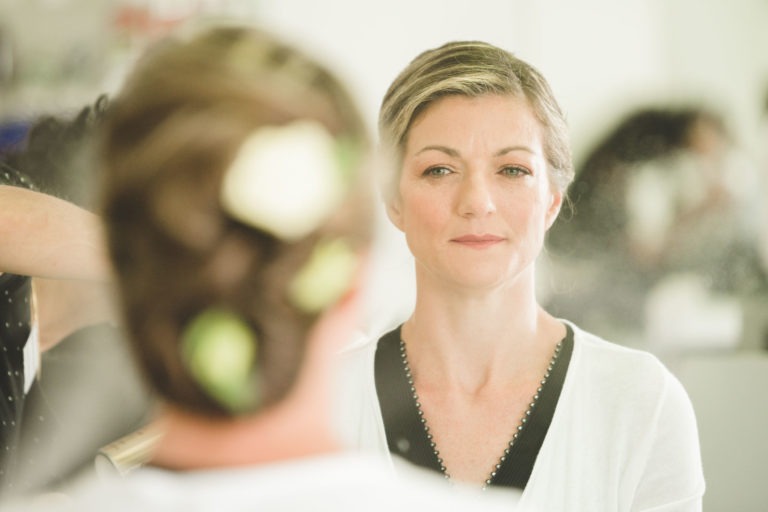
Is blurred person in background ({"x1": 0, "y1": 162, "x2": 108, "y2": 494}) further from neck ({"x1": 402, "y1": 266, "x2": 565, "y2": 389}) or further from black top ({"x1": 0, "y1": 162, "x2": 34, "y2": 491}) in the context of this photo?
neck ({"x1": 402, "y1": 266, "x2": 565, "y2": 389})

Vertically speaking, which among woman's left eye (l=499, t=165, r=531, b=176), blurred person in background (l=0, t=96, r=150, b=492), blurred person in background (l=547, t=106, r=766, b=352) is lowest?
blurred person in background (l=0, t=96, r=150, b=492)

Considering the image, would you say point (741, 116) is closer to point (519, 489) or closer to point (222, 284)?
point (519, 489)

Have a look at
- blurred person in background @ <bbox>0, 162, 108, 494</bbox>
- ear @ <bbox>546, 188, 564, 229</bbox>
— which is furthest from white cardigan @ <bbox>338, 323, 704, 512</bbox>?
blurred person in background @ <bbox>0, 162, 108, 494</bbox>

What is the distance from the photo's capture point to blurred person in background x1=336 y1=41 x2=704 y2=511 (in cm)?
62

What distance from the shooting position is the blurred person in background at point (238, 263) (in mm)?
335

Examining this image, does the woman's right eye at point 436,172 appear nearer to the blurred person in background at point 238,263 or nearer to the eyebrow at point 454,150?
the eyebrow at point 454,150

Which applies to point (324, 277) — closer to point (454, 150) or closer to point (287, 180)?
point (287, 180)

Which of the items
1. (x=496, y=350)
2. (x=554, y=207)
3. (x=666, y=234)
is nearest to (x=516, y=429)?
(x=496, y=350)

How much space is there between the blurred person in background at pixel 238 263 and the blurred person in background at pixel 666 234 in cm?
44

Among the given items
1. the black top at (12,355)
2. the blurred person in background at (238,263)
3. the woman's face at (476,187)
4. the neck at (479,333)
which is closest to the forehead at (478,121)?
the woman's face at (476,187)

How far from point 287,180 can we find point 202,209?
1.7 inches

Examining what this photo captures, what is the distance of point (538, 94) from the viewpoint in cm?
64

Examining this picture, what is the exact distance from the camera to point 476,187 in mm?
617

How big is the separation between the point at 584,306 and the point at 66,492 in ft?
1.70
